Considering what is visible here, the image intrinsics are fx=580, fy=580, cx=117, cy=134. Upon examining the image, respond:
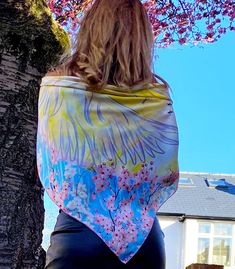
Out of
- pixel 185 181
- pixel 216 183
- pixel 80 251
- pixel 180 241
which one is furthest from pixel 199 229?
pixel 80 251

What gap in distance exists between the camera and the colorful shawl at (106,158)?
5.89 ft

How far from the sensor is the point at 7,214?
2607 mm

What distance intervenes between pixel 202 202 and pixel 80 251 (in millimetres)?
22612

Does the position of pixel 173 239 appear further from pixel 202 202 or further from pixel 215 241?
pixel 202 202

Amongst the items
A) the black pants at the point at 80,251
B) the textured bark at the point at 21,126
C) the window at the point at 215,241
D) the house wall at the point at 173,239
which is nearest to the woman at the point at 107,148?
the black pants at the point at 80,251

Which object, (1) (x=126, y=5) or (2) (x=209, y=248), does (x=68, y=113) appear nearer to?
(1) (x=126, y=5)

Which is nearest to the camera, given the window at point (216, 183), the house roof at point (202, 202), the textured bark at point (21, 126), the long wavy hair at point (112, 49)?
the long wavy hair at point (112, 49)

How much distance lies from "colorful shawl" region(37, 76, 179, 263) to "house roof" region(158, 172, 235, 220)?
20620mm

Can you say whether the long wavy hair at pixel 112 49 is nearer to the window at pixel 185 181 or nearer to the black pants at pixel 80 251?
the black pants at pixel 80 251

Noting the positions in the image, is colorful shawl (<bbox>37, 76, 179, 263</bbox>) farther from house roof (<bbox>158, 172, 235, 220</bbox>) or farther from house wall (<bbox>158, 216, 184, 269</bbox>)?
house roof (<bbox>158, 172, 235, 220</bbox>)

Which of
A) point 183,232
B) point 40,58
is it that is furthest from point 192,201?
point 40,58

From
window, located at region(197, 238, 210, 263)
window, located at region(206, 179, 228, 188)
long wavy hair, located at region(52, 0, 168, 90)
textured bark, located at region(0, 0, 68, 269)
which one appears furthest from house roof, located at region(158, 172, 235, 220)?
long wavy hair, located at region(52, 0, 168, 90)

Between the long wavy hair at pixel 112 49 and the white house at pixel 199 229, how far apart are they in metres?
20.5

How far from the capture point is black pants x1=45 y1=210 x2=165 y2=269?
5.70ft
